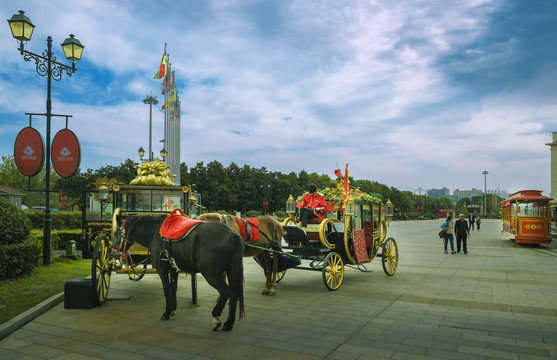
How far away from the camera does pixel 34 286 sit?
8227 millimetres

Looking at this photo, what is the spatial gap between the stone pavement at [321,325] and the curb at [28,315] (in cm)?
9

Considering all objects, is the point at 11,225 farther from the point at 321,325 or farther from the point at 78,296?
the point at 321,325

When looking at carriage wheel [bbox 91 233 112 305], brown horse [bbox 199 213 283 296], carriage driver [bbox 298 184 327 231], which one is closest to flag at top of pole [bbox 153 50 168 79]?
carriage driver [bbox 298 184 327 231]

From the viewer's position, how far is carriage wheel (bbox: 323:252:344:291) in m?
8.75

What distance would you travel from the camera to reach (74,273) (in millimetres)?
10000

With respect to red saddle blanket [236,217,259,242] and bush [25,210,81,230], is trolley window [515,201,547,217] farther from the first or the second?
bush [25,210,81,230]

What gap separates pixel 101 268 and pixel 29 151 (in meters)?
5.00

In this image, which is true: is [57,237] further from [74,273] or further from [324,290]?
[324,290]

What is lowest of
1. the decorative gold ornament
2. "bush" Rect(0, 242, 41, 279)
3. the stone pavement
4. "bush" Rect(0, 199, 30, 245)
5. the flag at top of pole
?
the stone pavement

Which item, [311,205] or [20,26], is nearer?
[311,205]

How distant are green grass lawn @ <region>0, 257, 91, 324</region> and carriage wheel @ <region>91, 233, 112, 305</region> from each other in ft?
3.42

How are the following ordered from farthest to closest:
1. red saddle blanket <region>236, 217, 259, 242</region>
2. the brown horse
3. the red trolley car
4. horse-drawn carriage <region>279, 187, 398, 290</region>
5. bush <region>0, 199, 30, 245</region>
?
the red trolley car
horse-drawn carriage <region>279, 187, 398, 290</region>
bush <region>0, 199, 30, 245</region>
the brown horse
red saddle blanket <region>236, 217, 259, 242</region>

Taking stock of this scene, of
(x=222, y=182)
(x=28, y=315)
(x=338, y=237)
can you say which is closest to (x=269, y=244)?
(x=338, y=237)

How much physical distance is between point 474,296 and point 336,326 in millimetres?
3974
